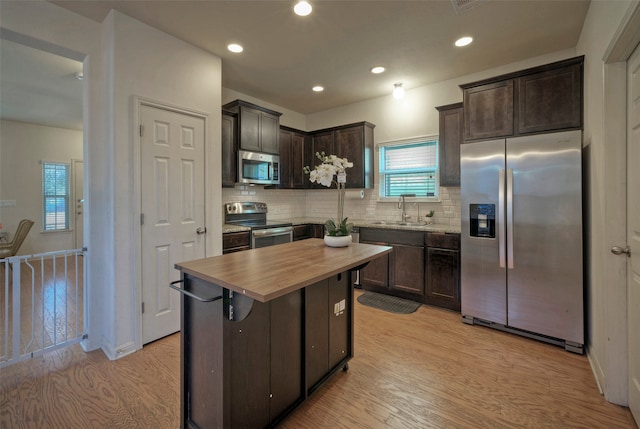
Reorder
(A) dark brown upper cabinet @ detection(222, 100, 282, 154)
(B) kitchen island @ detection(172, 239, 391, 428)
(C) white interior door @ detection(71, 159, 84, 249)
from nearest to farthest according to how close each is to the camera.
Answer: (B) kitchen island @ detection(172, 239, 391, 428) < (A) dark brown upper cabinet @ detection(222, 100, 282, 154) < (C) white interior door @ detection(71, 159, 84, 249)

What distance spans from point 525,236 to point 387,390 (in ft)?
6.09

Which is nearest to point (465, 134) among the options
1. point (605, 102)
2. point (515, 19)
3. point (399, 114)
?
point (515, 19)

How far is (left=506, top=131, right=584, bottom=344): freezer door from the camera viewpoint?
237 centimetres

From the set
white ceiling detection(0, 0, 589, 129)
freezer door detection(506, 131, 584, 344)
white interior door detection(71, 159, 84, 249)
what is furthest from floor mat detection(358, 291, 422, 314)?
white interior door detection(71, 159, 84, 249)

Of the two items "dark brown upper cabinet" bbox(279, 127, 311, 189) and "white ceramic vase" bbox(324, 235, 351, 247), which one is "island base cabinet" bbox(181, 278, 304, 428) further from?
"dark brown upper cabinet" bbox(279, 127, 311, 189)

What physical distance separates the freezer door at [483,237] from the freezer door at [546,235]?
0.25 ft

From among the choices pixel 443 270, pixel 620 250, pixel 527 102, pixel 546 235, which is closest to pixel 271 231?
pixel 443 270

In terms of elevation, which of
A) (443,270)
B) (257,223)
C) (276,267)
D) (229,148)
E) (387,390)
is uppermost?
(229,148)

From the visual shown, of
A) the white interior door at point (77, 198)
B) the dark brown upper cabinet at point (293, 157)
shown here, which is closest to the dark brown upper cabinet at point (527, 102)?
the dark brown upper cabinet at point (293, 157)

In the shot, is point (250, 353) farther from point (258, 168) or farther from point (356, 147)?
point (356, 147)

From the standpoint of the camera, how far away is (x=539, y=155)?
8.20 feet

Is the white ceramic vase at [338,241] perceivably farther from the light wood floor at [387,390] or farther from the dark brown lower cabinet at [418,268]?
the dark brown lower cabinet at [418,268]

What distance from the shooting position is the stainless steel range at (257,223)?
12.1 feet

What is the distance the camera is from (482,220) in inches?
111
